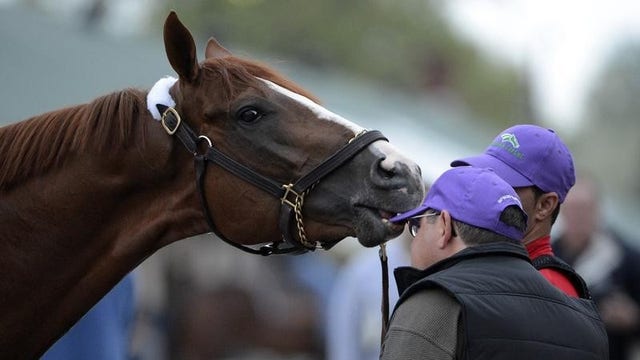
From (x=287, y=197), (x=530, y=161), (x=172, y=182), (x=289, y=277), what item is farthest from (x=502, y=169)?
(x=289, y=277)

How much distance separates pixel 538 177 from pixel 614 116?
171 ft

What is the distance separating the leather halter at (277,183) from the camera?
14.5 feet

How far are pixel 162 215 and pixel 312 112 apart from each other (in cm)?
64

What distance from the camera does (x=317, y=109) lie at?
15.0ft

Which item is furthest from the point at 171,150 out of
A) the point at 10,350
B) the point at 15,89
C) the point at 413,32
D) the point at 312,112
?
the point at 413,32

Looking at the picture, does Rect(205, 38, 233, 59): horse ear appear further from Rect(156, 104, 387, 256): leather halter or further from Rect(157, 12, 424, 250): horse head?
Rect(156, 104, 387, 256): leather halter

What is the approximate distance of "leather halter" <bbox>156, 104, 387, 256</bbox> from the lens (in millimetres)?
4410

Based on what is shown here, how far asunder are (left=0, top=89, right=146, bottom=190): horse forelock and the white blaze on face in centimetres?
50

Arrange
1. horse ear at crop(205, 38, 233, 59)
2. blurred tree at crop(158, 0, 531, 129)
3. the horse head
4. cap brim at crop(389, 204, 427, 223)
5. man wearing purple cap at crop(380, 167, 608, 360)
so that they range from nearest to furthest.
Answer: man wearing purple cap at crop(380, 167, 608, 360) < cap brim at crop(389, 204, 427, 223) < the horse head < horse ear at crop(205, 38, 233, 59) < blurred tree at crop(158, 0, 531, 129)

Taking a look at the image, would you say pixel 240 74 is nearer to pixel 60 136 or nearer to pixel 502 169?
pixel 60 136

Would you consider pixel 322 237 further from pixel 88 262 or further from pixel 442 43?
pixel 442 43

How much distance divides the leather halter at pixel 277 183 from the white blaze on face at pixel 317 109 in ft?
0.25

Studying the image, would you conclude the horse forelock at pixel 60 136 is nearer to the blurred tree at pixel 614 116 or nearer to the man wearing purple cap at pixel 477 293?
the man wearing purple cap at pixel 477 293

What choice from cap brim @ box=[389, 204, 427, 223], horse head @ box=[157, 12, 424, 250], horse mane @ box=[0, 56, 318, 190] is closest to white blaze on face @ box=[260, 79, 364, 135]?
horse head @ box=[157, 12, 424, 250]
